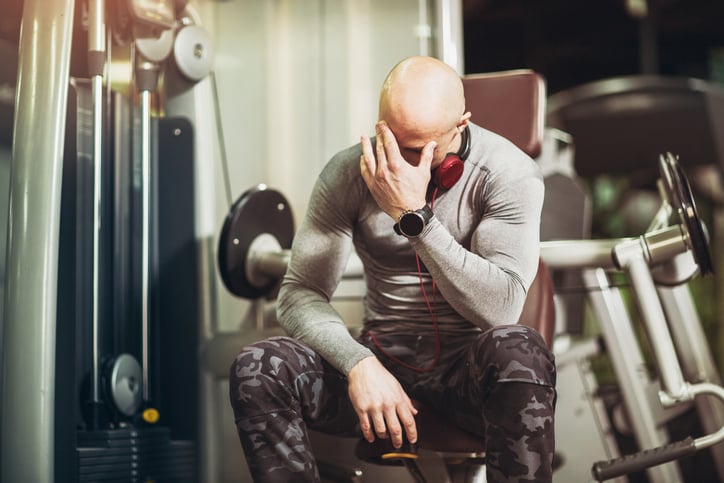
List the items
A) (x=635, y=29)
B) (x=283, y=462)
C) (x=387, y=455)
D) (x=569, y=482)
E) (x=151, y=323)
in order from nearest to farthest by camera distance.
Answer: (x=283, y=462) < (x=387, y=455) < (x=151, y=323) < (x=569, y=482) < (x=635, y=29)

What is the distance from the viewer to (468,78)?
217 centimetres

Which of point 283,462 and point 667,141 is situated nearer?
point 283,462

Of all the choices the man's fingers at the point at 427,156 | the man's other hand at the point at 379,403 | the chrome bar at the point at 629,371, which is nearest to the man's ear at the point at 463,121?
the man's fingers at the point at 427,156

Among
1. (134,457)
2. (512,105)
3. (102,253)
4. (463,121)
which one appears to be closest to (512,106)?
(512,105)

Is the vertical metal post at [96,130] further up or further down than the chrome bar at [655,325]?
further up

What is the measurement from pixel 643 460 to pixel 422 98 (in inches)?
39.9

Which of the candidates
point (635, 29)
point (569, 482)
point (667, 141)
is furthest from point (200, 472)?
point (635, 29)

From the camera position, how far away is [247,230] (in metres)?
2.45

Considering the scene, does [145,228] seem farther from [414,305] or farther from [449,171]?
[449,171]

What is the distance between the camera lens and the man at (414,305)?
4.97ft

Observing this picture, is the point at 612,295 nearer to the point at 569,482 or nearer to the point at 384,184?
the point at 569,482

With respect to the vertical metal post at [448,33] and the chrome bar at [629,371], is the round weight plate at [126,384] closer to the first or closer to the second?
the vertical metal post at [448,33]

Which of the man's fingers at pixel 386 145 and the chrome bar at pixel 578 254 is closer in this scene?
the man's fingers at pixel 386 145

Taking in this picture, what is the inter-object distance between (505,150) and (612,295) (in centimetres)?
147
